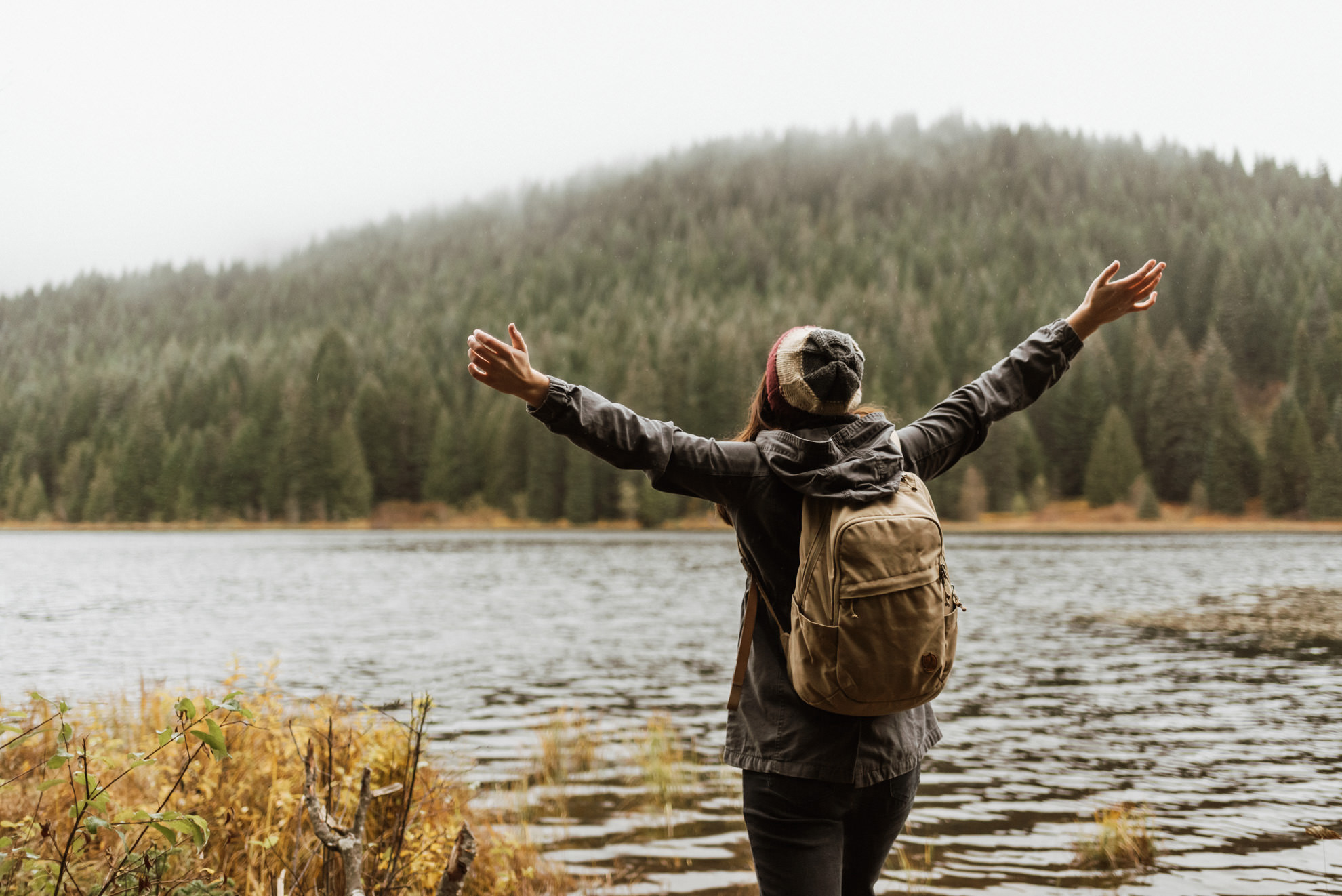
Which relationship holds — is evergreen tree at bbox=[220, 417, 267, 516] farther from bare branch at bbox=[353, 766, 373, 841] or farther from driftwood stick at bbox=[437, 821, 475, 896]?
driftwood stick at bbox=[437, 821, 475, 896]

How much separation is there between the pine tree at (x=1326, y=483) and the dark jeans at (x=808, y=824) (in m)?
104

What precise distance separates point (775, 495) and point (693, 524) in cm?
9244

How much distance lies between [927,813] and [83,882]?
25.8 feet

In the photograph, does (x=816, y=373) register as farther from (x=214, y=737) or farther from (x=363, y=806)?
(x=363, y=806)

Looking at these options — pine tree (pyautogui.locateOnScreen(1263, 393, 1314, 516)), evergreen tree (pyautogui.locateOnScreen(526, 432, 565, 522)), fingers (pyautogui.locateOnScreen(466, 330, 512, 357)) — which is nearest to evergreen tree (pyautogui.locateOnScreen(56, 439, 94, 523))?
evergreen tree (pyautogui.locateOnScreen(526, 432, 565, 522))

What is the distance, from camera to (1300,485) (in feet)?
301

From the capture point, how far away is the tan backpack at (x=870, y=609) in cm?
269

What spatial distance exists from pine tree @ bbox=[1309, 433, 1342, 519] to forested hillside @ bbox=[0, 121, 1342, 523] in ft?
0.60

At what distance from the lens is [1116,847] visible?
8375 millimetres

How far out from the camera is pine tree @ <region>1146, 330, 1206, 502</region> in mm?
102375

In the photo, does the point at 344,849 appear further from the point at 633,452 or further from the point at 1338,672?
the point at 1338,672

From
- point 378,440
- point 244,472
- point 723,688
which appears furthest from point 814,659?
point 244,472

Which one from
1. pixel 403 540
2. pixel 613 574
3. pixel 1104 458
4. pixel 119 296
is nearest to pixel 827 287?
pixel 1104 458

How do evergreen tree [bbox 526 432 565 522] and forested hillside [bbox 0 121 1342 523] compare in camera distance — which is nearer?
forested hillside [bbox 0 121 1342 523]
